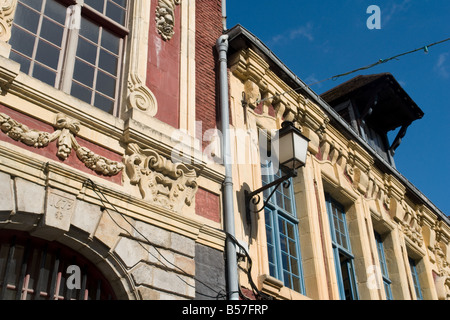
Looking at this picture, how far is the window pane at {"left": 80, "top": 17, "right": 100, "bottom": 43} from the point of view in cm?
717

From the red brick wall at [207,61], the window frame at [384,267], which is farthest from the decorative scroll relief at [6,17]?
the window frame at [384,267]

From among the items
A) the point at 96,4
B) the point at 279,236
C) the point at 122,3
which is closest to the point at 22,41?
the point at 96,4

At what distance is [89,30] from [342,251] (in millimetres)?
5550

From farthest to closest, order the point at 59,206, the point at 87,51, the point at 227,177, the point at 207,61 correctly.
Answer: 1. the point at 207,61
2. the point at 227,177
3. the point at 87,51
4. the point at 59,206

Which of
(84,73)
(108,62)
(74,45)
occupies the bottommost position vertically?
(84,73)

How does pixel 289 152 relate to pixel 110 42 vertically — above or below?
below

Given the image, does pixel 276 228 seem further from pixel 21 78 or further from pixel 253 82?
pixel 21 78

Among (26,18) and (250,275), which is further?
(250,275)

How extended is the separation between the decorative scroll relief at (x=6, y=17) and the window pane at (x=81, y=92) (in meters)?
0.89

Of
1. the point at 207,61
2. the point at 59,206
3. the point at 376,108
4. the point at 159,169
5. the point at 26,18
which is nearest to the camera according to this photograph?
the point at 59,206

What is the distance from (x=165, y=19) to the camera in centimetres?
809

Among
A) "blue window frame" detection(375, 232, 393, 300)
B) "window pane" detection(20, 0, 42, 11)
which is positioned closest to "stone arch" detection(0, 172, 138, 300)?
"window pane" detection(20, 0, 42, 11)

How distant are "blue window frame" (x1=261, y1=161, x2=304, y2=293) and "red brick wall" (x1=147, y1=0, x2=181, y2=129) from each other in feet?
6.66

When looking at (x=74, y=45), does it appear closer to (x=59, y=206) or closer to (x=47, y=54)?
(x=47, y=54)
